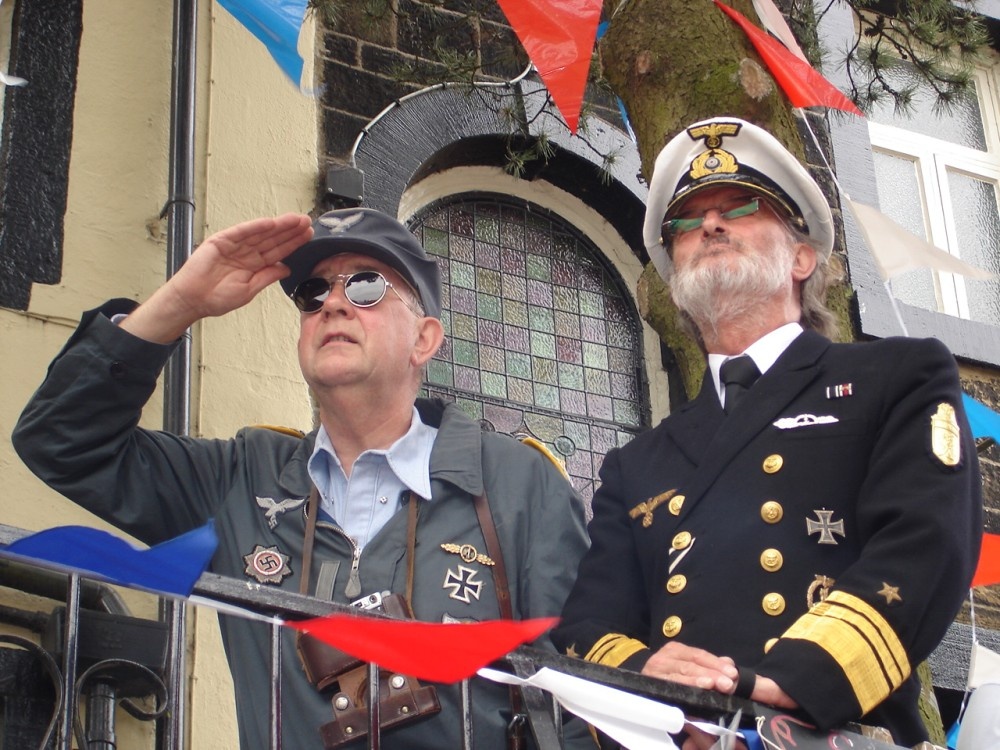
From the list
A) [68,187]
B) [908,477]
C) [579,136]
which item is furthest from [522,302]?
[908,477]

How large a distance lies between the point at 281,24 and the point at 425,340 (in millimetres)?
2154

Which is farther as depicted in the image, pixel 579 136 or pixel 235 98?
pixel 579 136

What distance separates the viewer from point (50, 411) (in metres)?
4.39

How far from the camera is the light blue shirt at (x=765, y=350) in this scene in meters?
4.46

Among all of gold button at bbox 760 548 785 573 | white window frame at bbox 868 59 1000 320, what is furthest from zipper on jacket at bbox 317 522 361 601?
white window frame at bbox 868 59 1000 320

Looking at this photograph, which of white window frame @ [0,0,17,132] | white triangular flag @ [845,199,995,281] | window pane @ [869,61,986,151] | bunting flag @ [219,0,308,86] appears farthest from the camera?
window pane @ [869,61,986,151]

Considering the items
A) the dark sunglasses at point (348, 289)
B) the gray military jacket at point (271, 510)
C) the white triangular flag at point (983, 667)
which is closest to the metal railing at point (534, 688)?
the gray military jacket at point (271, 510)

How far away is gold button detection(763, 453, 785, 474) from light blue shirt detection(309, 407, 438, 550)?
0.87m

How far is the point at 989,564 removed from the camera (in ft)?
22.5

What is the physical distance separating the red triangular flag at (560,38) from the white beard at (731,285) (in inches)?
53.3

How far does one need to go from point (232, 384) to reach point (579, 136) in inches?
87.5

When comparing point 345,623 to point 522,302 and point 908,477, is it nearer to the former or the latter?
point 908,477

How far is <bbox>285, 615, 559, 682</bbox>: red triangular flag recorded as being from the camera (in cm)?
346

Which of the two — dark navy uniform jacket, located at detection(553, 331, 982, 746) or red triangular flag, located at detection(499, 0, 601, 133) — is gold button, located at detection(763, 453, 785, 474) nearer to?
dark navy uniform jacket, located at detection(553, 331, 982, 746)
